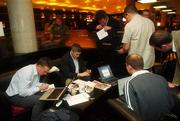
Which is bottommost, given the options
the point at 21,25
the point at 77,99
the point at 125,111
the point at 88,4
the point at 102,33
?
the point at 77,99

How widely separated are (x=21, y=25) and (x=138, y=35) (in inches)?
104

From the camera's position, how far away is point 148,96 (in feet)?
6.44

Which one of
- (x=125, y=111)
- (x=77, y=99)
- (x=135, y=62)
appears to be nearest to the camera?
(x=125, y=111)

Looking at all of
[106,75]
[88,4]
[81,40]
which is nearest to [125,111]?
[106,75]

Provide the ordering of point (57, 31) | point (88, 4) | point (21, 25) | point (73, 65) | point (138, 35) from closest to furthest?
point (138, 35), point (73, 65), point (21, 25), point (57, 31), point (88, 4)

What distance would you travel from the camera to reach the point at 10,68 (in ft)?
14.7

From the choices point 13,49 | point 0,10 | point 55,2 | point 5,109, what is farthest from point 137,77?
point 55,2

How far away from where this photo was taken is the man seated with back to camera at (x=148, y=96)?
1.96 m

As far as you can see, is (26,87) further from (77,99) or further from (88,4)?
(88,4)

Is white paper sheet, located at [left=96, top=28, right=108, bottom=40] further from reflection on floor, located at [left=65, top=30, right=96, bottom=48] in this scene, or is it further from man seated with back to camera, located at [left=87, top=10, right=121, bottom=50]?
reflection on floor, located at [left=65, top=30, right=96, bottom=48]

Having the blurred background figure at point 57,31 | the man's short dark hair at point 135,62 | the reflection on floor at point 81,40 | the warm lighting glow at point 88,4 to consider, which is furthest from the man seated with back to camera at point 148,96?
the warm lighting glow at point 88,4

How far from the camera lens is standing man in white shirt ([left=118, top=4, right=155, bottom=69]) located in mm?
3468

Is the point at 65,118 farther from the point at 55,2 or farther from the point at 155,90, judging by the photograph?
the point at 55,2

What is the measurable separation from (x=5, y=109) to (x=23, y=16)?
241cm
